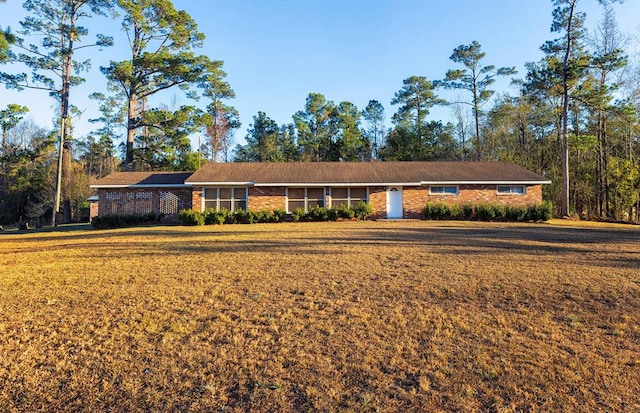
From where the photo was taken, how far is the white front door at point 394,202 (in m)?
20.2

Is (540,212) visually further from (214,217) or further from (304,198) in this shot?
(214,217)

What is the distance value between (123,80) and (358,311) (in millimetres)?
25602

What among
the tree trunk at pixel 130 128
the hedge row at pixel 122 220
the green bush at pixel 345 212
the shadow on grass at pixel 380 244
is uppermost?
the tree trunk at pixel 130 128

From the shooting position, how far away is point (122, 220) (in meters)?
18.5

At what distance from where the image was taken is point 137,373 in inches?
121

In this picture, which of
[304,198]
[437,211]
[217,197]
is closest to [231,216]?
[217,197]

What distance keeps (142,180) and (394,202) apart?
1489cm

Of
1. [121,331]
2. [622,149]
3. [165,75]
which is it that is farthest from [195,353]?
[622,149]

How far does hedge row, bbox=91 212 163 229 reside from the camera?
18156 millimetres

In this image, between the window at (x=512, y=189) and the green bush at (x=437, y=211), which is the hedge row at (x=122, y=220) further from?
the window at (x=512, y=189)

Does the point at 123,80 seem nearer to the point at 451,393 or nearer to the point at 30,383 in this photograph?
the point at 30,383

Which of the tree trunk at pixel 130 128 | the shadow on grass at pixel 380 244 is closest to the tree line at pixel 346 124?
the tree trunk at pixel 130 128

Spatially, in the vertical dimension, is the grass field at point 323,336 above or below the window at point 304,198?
below

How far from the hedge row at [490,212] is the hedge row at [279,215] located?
11.6ft
